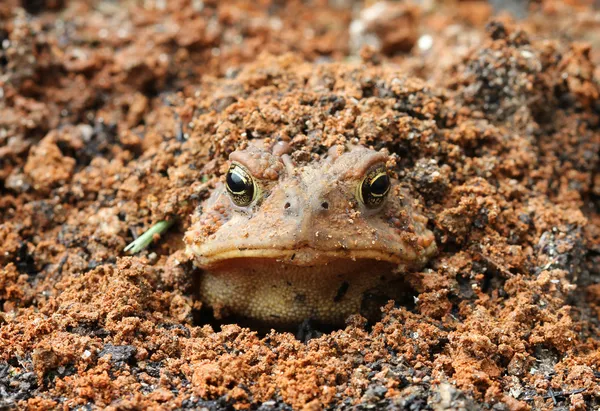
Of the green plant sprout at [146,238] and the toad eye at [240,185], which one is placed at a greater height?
the toad eye at [240,185]

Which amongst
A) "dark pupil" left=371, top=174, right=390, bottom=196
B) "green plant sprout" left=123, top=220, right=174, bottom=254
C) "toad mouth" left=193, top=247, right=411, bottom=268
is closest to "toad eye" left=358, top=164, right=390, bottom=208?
"dark pupil" left=371, top=174, right=390, bottom=196

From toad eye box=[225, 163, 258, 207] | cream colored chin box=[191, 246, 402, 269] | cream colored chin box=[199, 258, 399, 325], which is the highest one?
toad eye box=[225, 163, 258, 207]

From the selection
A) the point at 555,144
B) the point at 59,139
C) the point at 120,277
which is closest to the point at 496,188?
the point at 555,144

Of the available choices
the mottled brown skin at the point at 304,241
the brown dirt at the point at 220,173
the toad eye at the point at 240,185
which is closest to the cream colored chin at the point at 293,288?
the mottled brown skin at the point at 304,241

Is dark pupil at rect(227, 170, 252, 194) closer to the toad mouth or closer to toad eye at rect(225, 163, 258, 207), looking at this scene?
toad eye at rect(225, 163, 258, 207)

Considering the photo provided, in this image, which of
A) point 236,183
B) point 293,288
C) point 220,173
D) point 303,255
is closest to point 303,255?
point 303,255

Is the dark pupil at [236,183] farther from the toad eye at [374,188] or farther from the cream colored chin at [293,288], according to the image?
the toad eye at [374,188]

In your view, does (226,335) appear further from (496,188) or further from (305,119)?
(496,188)
